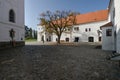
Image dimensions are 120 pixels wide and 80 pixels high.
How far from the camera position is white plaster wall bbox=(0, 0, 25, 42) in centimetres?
1924

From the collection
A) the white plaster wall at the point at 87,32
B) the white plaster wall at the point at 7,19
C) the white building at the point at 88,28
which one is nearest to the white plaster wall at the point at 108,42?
the white plaster wall at the point at 7,19

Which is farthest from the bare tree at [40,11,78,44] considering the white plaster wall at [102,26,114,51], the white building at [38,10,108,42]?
the white plaster wall at [102,26,114,51]

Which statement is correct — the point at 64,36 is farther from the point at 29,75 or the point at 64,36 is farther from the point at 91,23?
the point at 29,75

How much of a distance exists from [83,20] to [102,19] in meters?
7.27

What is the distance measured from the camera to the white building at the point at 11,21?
1933 centimetres

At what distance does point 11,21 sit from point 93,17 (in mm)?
29712

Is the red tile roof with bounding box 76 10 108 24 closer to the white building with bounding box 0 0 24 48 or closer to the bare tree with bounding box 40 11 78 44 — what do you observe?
the bare tree with bounding box 40 11 78 44

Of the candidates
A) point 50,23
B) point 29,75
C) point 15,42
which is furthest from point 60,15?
point 29,75

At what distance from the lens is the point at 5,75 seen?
676 centimetres

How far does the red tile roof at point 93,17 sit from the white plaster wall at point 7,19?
82.3 feet

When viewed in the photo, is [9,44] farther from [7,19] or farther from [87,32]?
[87,32]

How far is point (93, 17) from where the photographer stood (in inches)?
1778

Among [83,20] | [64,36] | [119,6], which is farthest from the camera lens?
[64,36]

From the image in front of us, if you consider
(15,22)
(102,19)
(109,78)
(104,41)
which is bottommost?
(109,78)
